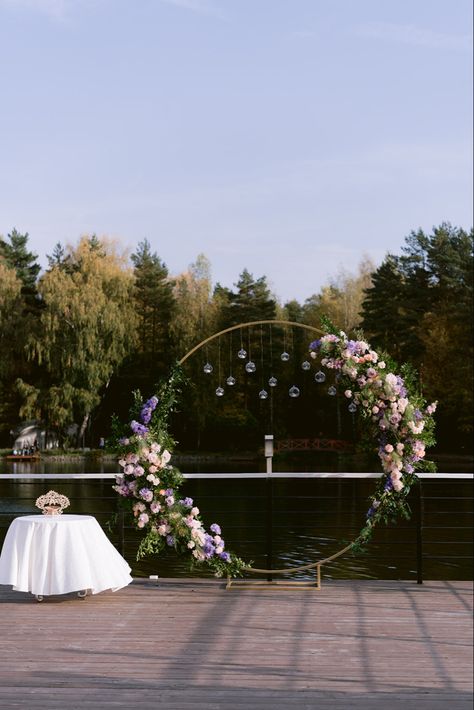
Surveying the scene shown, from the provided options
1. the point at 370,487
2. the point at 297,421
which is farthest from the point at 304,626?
the point at 297,421

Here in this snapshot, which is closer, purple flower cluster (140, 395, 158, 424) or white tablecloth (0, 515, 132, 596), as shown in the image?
white tablecloth (0, 515, 132, 596)

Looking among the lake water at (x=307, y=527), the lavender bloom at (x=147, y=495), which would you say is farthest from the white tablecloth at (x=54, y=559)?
the lavender bloom at (x=147, y=495)

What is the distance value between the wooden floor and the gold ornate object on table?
1.52 feet

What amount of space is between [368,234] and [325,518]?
19.8 metres

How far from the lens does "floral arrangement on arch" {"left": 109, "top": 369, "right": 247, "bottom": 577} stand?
5152 mm

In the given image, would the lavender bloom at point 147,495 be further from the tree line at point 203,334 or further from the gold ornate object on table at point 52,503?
the tree line at point 203,334

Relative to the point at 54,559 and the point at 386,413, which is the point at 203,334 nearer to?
the point at 386,413

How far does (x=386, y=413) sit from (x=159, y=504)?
1402mm

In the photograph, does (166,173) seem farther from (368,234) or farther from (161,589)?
(161,589)

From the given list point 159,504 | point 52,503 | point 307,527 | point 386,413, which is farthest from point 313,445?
point 52,503

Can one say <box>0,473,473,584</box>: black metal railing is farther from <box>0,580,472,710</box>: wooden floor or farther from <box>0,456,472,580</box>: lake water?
<box>0,580,472,710</box>: wooden floor

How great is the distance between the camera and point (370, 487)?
23859 millimetres

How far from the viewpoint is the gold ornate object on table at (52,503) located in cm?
504

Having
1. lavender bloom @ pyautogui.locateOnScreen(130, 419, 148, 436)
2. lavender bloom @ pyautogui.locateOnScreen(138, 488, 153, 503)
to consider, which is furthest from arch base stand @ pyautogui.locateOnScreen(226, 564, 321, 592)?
lavender bloom @ pyautogui.locateOnScreen(130, 419, 148, 436)
